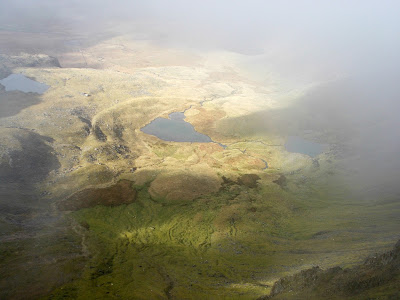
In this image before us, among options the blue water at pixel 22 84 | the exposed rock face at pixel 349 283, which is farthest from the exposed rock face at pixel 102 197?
the blue water at pixel 22 84

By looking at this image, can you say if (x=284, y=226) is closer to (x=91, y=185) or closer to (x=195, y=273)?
(x=195, y=273)

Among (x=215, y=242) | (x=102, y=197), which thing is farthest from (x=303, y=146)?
(x=102, y=197)

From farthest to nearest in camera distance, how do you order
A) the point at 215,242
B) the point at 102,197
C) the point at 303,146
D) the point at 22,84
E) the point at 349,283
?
the point at 22,84 < the point at 303,146 < the point at 102,197 < the point at 215,242 < the point at 349,283

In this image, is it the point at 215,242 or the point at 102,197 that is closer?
the point at 215,242

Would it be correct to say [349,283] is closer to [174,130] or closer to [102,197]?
[102,197]

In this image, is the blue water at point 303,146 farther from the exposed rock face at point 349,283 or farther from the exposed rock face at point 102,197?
the exposed rock face at point 349,283

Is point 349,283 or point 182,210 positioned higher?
point 349,283

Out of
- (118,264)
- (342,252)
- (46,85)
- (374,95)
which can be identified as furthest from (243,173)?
(374,95)
